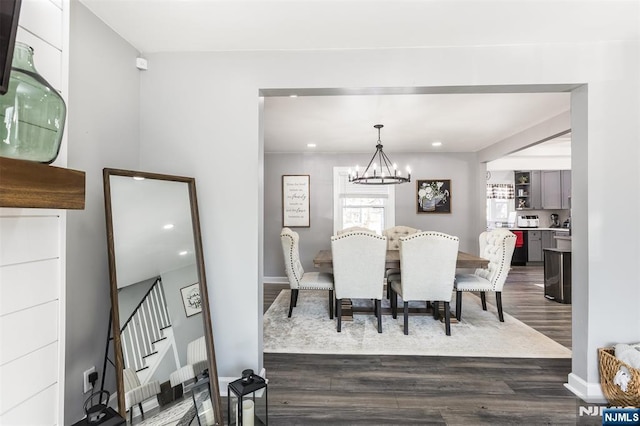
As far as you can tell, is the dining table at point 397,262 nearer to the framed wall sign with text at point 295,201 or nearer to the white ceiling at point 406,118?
the white ceiling at point 406,118

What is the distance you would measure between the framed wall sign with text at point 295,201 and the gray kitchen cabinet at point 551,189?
6462 millimetres

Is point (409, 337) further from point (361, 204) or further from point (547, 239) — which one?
point (547, 239)

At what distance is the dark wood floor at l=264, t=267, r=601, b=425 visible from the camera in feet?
6.17

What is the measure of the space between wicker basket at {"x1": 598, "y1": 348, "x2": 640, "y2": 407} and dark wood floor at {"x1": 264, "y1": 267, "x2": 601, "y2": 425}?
0.18 m

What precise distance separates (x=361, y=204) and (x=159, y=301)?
4483mm

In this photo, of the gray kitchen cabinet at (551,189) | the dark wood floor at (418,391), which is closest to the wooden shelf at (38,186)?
the dark wood floor at (418,391)

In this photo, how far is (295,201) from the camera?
5816 mm

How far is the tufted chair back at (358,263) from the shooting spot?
3.12 m

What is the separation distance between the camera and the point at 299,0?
65.9 inches

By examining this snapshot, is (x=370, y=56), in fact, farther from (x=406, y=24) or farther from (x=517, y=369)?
(x=517, y=369)

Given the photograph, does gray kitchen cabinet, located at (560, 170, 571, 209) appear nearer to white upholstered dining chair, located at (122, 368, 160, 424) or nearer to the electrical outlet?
white upholstered dining chair, located at (122, 368, 160, 424)

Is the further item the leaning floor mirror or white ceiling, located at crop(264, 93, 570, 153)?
white ceiling, located at crop(264, 93, 570, 153)

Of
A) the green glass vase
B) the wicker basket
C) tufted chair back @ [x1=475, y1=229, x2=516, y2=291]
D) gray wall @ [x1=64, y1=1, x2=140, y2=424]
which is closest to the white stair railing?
gray wall @ [x1=64, y1=1, x2=140, y2=424]

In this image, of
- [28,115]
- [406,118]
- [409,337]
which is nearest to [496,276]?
[409,337]
